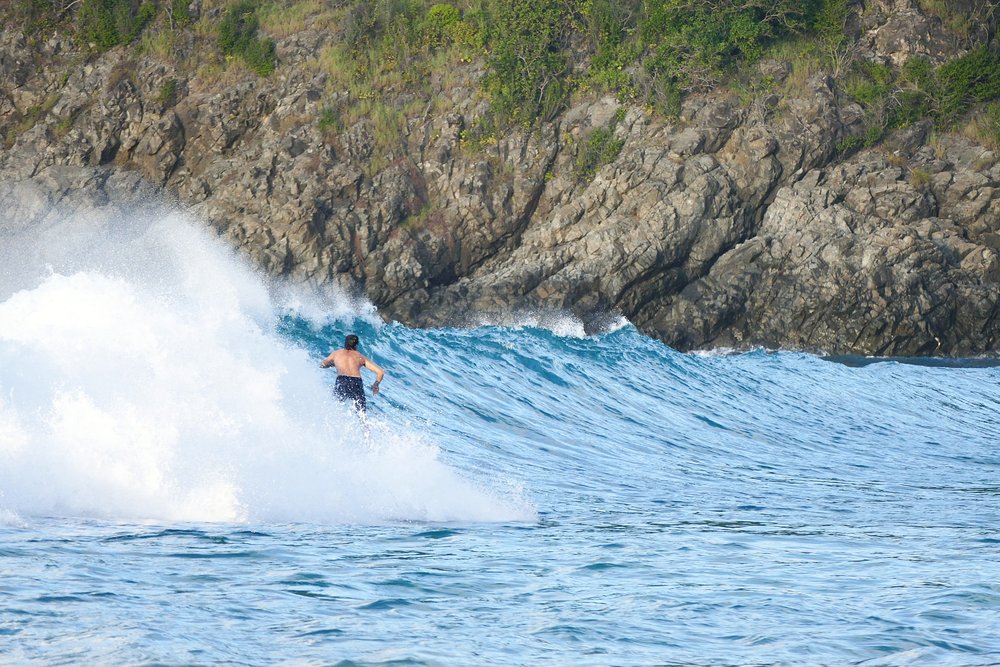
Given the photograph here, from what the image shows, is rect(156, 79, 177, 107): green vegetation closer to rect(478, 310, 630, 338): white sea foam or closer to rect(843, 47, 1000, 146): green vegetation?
rect(478, 310, 630, 338): white sea foam

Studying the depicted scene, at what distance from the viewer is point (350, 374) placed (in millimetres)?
11070

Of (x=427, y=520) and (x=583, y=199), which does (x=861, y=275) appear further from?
(x=427, y=520)

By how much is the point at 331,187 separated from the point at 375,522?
23.7 m

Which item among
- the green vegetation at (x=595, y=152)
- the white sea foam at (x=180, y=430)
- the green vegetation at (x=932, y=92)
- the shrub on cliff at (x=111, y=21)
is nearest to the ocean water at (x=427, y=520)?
the white sea foam at (x=180, y=430)

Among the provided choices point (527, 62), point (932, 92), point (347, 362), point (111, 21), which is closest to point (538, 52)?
point (527, 62)

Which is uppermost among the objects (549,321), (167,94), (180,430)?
(167,94)

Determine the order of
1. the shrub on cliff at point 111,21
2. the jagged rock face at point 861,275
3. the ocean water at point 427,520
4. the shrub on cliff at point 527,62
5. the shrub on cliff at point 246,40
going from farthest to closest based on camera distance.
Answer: the shrub on cliff at point 111,21 < the shrub on cliff at point 246,40 < the shrub on cliff at point 527,62 < the jagged rock face at point 861,275 < the ocean water at point 427,520

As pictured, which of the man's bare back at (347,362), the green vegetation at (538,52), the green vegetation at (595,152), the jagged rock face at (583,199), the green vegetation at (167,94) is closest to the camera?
the man's bare back at (347,362)

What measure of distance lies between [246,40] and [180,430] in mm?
28444

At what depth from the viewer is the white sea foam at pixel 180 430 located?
8.23 metres

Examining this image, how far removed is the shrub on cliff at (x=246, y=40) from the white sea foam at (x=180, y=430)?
24.8 metres

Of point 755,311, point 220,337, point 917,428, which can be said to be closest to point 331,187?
point 755,311

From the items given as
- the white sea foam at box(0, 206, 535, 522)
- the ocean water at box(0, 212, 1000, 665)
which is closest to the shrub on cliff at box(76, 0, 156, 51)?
the ocean water at box(0, 212, 1000, 665)

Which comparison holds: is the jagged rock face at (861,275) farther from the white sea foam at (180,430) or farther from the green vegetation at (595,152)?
the white sea foam at (180,430)
